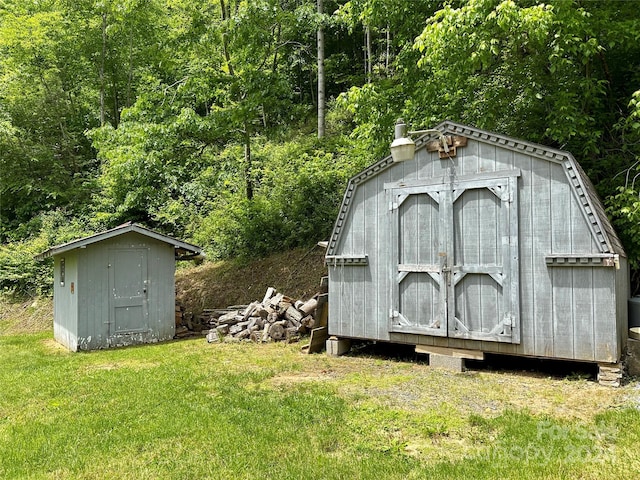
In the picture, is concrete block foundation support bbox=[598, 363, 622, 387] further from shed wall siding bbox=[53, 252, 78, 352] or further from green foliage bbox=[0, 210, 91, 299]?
green foliage bbox=[0, 210, 91, 299]

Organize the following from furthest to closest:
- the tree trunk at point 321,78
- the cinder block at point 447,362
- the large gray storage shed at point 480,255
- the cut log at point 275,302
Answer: the tree trunk at point 321,78 < the cut log at point 275,302 < the cinder block at point 447,362 < the large gray storage shed at point 480,255

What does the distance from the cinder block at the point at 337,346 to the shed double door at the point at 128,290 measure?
3.97m

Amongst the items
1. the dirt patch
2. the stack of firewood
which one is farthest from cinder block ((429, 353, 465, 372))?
the dirt patch

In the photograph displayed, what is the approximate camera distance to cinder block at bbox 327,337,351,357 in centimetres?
706

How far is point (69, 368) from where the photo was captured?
6.79 metres

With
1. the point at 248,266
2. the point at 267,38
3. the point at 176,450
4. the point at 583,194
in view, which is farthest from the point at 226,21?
the point at 176,450

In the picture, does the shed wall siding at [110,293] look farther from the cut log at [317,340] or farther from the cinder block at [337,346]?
the cinder block at [337,346]

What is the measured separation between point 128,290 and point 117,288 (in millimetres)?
199

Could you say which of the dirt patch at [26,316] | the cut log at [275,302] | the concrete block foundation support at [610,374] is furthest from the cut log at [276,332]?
the dirt patch at [26,316]

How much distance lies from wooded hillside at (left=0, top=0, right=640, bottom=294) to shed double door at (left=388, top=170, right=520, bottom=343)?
1.85 meters

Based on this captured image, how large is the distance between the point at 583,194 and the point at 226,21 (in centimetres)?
987

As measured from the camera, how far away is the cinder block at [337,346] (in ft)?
23.2

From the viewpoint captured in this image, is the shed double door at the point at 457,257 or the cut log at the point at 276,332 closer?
the shed double door at the point at 457,257

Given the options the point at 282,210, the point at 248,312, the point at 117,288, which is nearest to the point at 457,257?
the point at 248,312
